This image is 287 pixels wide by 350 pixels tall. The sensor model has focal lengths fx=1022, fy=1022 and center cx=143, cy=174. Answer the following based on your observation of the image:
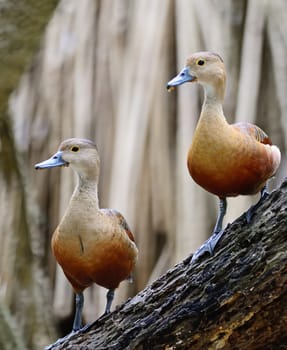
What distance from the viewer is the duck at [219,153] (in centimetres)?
125

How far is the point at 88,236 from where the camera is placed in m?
1.34

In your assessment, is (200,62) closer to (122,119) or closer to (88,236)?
(88,236)

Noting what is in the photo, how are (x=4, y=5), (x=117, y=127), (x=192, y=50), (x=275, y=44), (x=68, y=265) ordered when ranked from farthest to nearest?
(x=117, y=127), (x=192, y=50), (x=275, y=44), (x=4, y=5), (x=68, y=265)

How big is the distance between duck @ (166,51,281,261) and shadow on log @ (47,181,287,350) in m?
0.03

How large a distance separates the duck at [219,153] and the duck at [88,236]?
141 millimetres

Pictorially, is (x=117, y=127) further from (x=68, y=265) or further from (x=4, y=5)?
(x=68, y=265)

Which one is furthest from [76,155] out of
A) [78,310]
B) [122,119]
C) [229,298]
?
[122,119]

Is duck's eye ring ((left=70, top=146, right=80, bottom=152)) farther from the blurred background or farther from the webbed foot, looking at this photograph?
the blurred background

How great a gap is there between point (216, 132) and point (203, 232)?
1.12m

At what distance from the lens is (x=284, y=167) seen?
7.43 feet

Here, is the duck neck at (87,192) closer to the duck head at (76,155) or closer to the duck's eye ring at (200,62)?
the duck head at (76,155)

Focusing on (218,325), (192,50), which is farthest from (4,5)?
(218,325)

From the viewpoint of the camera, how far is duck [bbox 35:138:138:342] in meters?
1.34

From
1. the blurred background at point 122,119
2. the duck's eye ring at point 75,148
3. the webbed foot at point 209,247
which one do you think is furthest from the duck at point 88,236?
the blurred background at point 122,119
